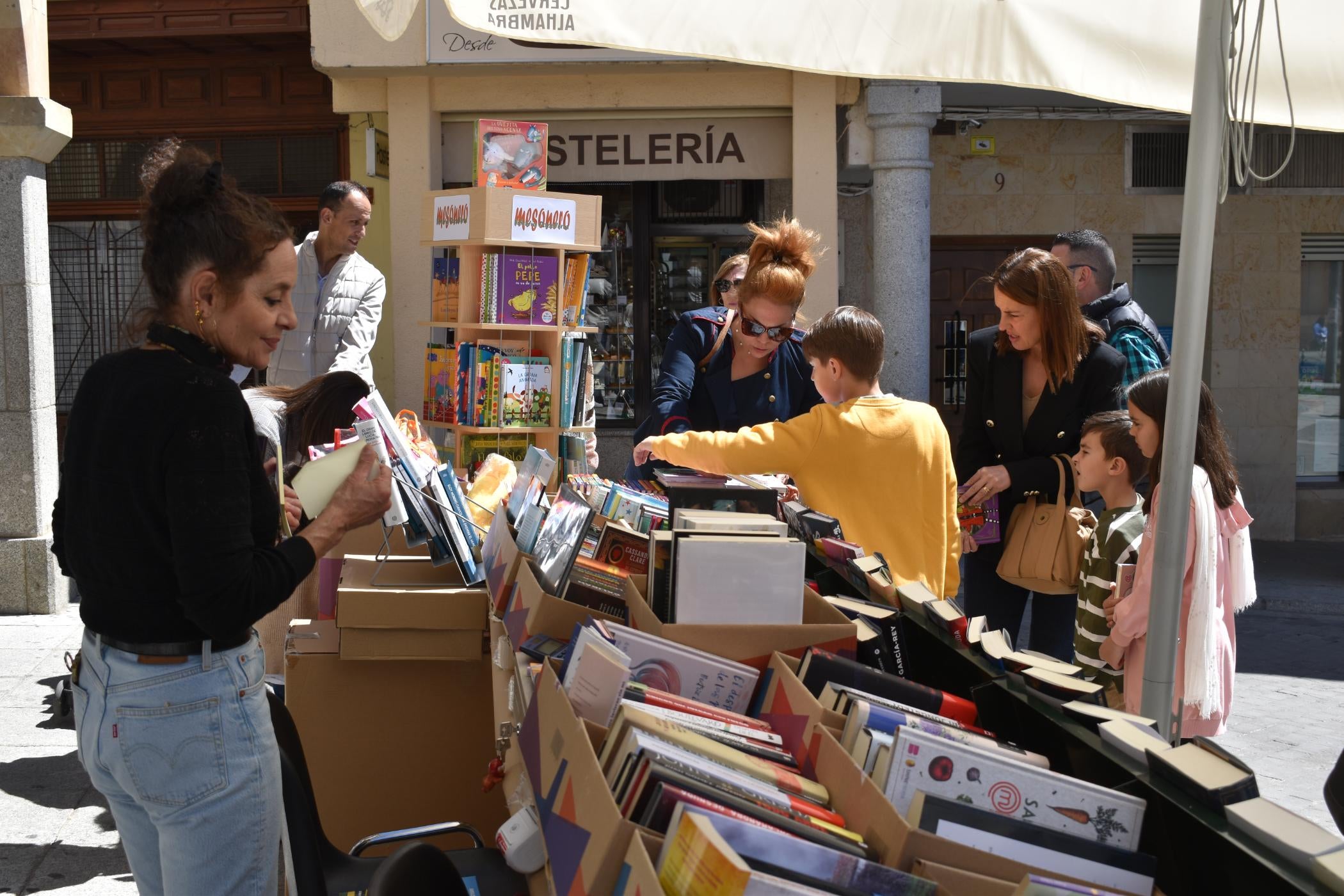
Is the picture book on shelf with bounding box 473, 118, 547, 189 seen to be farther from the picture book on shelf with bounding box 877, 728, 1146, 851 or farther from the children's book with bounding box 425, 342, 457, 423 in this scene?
the picture book on shelf with bounding box 877, 728, 1146, 851

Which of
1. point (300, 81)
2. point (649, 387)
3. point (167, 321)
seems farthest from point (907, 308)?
point (167, 321)

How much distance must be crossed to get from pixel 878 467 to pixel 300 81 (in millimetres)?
7289

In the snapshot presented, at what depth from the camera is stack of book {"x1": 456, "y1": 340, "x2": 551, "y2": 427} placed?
21.6 ft

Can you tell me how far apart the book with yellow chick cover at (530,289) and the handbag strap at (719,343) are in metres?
2.13

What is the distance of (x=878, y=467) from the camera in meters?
3.42

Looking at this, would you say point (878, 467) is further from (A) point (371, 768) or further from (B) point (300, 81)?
(B) point (300, 81)

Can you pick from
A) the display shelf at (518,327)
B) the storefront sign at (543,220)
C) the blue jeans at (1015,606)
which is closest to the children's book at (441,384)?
the display shelf at (518,327)

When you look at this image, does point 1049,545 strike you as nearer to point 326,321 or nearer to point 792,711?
point 792,711

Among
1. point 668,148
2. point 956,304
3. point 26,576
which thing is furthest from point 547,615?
point 956,304

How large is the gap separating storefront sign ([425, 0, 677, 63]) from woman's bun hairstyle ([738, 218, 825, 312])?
4.34 meters

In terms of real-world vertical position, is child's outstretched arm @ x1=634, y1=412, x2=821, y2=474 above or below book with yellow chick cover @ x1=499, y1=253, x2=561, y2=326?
below

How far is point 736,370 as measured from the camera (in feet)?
15.3

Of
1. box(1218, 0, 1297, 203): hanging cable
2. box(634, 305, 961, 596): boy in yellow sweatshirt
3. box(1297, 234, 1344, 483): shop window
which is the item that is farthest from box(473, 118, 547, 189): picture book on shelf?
box(1297, 234, 1344, 483): shop window

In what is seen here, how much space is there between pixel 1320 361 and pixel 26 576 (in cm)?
1009
